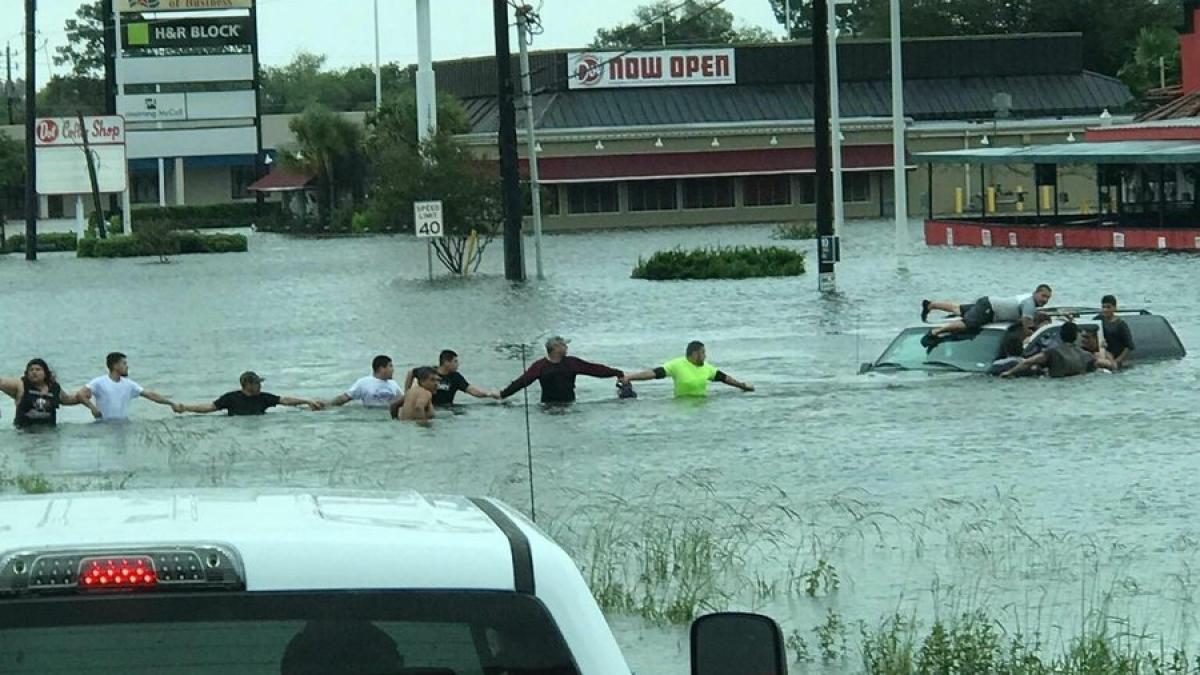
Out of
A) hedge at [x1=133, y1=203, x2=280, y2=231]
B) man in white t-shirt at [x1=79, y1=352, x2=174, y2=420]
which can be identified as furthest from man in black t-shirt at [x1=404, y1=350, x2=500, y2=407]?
hedge at [x1=133, y1=203, x2=280, y2=231]

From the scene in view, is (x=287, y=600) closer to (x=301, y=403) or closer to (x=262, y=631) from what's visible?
(x=262, y=631)

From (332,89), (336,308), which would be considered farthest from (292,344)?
(332,89)

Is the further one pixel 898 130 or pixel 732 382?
pixel 898 130

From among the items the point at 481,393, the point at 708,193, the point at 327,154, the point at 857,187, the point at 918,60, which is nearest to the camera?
the point at 481,393

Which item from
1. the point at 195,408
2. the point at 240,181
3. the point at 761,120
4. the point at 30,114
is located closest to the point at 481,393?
the point at 195,408

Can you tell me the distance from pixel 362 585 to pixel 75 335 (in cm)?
3968

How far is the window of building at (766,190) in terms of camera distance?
99062 mm

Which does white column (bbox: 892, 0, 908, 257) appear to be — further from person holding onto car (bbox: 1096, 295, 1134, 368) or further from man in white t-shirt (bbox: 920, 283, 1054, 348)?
man in white t-shirt (bbox: 920, 283, 1054, 348)

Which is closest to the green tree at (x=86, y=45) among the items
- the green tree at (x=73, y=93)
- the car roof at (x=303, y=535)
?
the green tree at (x=73, y=93)

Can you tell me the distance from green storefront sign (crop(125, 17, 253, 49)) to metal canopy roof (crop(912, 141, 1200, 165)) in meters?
45.3

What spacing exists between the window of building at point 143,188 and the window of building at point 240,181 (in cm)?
437

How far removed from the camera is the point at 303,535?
377 cm

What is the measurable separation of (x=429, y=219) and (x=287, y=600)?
53.2 m

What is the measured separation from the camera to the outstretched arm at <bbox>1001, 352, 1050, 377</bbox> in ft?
89.2
